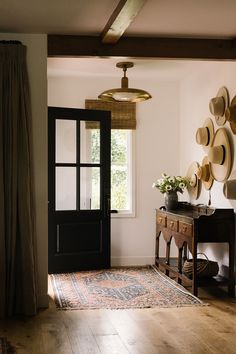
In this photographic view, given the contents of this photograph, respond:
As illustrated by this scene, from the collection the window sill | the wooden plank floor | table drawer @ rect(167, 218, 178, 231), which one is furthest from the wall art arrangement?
the wooden plank floor

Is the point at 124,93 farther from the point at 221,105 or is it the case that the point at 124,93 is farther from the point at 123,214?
the point at 123,214

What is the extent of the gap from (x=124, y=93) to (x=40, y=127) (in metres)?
1.32

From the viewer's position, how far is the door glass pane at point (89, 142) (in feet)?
20.8

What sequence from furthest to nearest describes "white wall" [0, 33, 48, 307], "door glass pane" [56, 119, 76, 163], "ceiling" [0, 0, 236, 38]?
"door glass pane" [56, 119, 76, 163], "white wall" [0, 33, 48, 307], "ceiling" [0, 0, 236, 38]

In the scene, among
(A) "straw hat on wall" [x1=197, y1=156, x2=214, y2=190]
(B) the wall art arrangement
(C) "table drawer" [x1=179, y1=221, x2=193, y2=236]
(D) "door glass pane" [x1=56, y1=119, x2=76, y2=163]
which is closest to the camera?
(C) "table drawer" [x1=179, y1=221, x2=193, y2=236]

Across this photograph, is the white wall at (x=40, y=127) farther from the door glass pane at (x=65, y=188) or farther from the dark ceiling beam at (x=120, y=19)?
the door glass pane at (x=65, y=188)

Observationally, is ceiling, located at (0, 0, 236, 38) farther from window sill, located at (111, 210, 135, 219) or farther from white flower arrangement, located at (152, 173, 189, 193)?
window sill, located at (111, 210, 135, 219)

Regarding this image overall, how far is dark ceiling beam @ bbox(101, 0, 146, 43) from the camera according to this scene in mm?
3641

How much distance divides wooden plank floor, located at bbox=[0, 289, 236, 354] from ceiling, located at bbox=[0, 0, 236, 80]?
2.40 metres

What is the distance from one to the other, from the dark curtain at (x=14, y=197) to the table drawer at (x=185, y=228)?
1.57 metres

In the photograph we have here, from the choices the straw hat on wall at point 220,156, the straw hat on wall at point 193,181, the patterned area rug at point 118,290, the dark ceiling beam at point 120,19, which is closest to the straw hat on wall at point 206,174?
the straw hat on wall at point 220,156

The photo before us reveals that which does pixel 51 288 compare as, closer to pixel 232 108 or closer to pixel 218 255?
pixel 218 255

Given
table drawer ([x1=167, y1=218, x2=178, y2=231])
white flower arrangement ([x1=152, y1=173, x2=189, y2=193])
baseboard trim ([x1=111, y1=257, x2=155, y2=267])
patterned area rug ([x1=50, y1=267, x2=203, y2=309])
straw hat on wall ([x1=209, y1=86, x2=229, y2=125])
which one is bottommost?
patterned area rug ([x1=50, y1=267, x2=203, y2=309])

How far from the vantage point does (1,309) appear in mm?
4344
